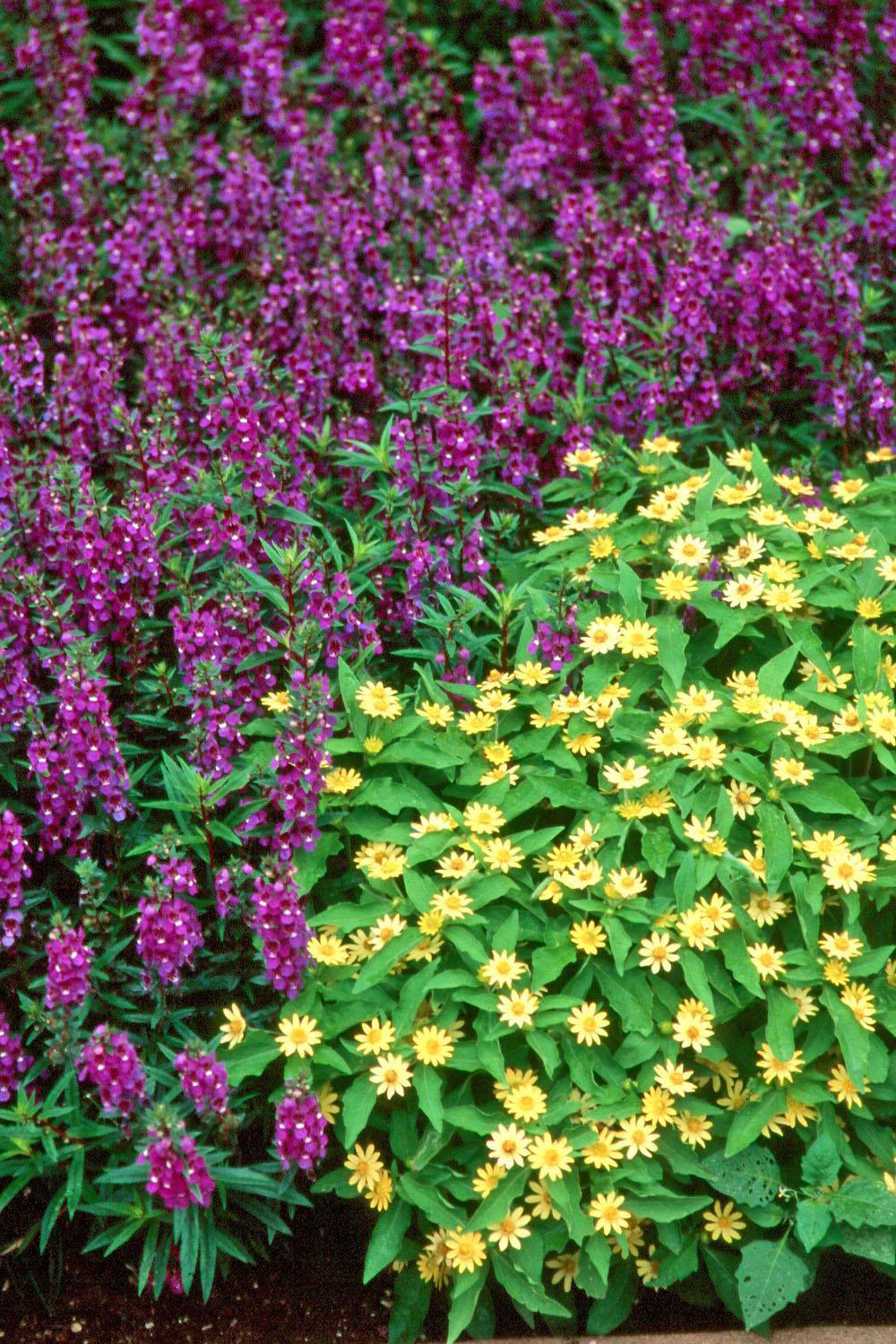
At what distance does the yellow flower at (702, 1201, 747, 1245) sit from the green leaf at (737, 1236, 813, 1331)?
0.07 meters

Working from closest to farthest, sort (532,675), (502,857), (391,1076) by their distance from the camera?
(391,1076), (502,857), (532,675)

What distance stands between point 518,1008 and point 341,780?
0.65 metres

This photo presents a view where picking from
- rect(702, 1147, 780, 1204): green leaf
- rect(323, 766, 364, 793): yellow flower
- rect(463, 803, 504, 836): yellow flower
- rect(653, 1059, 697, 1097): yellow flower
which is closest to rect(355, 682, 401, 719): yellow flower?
rect(323, 766, 364, 793): yellow flower

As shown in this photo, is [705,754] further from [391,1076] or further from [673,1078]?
[391,1076]

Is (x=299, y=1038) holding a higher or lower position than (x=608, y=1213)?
higher

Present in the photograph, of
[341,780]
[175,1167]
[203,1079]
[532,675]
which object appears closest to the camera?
[175,1167]

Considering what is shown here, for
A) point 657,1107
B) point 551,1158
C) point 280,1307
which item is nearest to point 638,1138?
point 657,1107

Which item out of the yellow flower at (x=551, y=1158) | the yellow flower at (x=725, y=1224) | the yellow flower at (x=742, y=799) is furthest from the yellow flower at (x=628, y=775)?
the yellow flower at (x=725, y=1224)

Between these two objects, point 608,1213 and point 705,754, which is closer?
point 608,1213

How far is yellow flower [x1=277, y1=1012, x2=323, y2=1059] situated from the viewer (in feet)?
Result: 9.82

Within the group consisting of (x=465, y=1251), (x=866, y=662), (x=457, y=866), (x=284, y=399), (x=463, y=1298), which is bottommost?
(x=463, y=1298)

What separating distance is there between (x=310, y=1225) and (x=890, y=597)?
6.42 ft

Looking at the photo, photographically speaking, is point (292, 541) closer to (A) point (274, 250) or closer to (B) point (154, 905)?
(B) point (154, 905)

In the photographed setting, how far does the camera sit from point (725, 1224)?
3.06 metres
